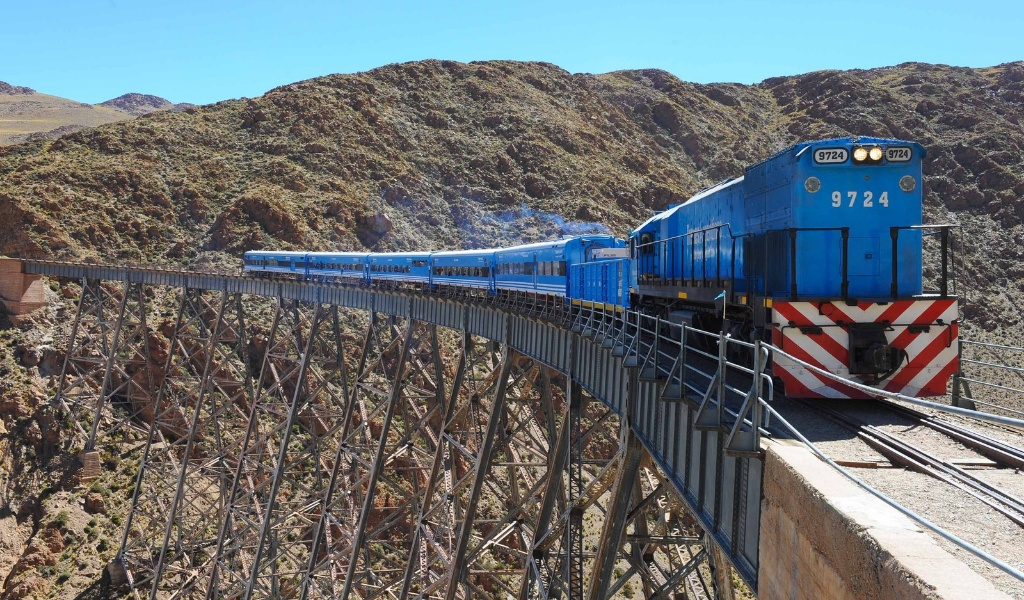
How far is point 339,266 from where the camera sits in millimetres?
30250

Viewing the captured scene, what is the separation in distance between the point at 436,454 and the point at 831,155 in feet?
33.8

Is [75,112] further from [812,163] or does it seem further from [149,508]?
[812,163]

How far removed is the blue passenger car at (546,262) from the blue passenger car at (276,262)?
42.1 ft

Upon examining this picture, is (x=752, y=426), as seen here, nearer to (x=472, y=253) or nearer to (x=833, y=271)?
(x=833, y=271)

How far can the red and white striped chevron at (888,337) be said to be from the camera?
313 inches

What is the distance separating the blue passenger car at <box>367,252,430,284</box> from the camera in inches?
1033

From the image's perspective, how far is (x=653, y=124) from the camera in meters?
79.6

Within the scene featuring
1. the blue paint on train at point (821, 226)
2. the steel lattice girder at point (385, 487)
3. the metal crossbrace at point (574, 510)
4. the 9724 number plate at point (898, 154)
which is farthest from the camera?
the steel lattice girder at point (385, 487)

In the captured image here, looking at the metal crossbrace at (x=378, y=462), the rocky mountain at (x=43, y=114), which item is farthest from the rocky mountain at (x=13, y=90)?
the metal crossbrace at (x=378, y=462)

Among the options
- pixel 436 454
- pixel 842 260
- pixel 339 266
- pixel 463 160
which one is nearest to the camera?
pixel 842 260

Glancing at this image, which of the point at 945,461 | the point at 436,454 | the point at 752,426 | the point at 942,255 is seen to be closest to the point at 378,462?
the point at 436,454

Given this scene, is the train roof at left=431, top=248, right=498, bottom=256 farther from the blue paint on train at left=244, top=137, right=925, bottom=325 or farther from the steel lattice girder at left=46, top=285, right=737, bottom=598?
the blue paint on train at left=244, top=137, right=925, bottom=325

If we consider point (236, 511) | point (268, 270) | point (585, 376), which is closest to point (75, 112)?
point (268, 270)

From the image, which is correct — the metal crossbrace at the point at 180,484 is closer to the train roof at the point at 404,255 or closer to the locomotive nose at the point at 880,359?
the train roof at the point at 404,255
